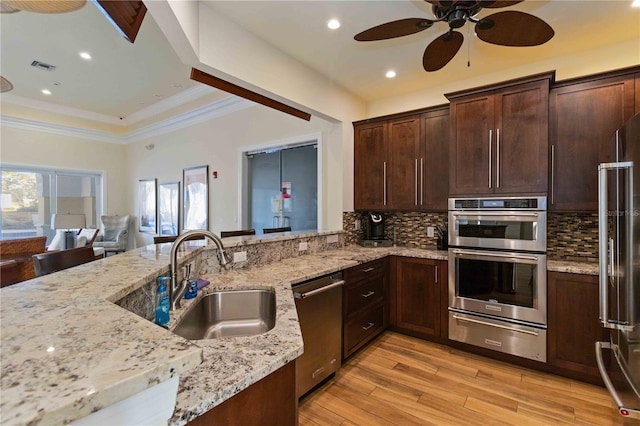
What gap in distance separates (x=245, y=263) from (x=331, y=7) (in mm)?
2152

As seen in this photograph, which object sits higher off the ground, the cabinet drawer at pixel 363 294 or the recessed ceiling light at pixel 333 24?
the recessed ceiling light at pixel 333 24

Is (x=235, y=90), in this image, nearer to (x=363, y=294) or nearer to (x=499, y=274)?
(x=363, y=294)

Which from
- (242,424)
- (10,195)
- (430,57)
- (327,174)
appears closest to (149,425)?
(242,424)

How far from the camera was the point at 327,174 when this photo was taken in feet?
12.6

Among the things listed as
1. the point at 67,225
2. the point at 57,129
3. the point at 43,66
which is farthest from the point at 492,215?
the point at 57,129

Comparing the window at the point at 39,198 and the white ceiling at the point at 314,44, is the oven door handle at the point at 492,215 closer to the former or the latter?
the white ceiling at the point at 314,44

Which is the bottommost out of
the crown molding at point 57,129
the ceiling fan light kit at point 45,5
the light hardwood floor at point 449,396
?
the light hardwood floor at point 449,396

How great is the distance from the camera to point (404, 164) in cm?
347

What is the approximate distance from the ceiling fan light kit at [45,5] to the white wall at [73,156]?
5.34m

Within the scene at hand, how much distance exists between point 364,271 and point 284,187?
217 cm

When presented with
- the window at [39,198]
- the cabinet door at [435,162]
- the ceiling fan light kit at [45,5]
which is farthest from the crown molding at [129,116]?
the cabinet door at [435,162]

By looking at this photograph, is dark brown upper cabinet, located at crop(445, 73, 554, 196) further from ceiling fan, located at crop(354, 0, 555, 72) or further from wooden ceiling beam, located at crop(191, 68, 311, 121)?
wooden ceiling beam, located at crop(191, 68, 311, 121)

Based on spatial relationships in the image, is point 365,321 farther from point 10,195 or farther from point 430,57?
point 10,195

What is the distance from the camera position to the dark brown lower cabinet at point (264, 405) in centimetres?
86
